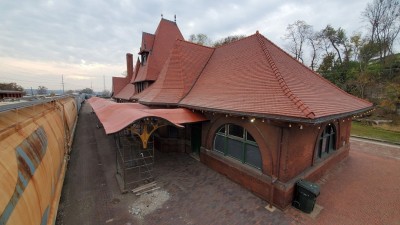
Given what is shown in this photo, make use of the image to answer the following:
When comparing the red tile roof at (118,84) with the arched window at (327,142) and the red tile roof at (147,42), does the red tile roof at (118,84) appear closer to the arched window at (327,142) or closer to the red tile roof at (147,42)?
the red tile roof at (147,42)

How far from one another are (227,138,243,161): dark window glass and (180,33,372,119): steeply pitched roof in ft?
6.11

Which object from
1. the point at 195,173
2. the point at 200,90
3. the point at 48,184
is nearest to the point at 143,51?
the point at 200,90

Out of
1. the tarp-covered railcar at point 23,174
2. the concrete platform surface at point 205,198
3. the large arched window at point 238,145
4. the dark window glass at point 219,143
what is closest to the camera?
the tarp-covered railcar at point 23,174

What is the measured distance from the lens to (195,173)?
9469 mm

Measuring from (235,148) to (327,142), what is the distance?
5.57m

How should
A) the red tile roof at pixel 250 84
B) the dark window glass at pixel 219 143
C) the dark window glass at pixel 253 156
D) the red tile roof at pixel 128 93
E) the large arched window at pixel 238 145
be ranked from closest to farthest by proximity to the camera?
1. the red tile roof at pixel 250 84
2. the dark window glass at pixel 253 156
3. the large arched window at pixel 238 145
4. the dark window glass at pixel 219 143
5. the red tile roof at pixel 128 93

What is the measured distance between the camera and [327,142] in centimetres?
1005

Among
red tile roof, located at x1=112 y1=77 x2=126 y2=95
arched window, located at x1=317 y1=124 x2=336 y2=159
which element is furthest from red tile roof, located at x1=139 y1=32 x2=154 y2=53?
arched window, located at x1=317 y1=124 x2=336 y2=159

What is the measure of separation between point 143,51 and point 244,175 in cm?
1729

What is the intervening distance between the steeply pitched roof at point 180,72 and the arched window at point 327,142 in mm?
8392

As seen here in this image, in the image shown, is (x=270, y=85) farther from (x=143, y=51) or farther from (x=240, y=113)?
(x=143, y=51)

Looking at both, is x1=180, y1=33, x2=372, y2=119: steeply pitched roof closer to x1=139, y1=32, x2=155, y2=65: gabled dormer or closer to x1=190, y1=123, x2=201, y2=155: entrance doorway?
x1=190, y1=123, x2=201, y2=155: entrance doorway

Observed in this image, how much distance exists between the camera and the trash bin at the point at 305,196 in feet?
21.2

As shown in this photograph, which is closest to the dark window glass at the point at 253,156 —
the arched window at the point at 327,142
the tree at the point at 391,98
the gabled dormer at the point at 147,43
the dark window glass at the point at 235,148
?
the dark window glass at the point at 235,148
